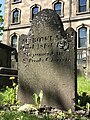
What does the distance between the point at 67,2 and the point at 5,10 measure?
8832 millimetres

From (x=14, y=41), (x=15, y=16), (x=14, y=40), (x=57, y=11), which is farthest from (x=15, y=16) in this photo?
(x=57, y=11)

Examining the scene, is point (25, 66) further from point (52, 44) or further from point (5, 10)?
point (5, 10)

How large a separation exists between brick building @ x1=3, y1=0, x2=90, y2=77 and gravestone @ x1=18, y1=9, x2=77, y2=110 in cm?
1757

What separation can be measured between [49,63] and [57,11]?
82.0 feet

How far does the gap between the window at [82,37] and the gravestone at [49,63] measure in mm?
21481

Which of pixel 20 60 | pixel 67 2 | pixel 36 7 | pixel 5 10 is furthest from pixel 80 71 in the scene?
pixel 5 10

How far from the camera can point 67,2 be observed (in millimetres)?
29734

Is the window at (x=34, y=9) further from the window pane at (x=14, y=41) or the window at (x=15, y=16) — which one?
the window pane at (x=14, y=41)

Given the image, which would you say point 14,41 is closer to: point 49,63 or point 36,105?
point 49,63

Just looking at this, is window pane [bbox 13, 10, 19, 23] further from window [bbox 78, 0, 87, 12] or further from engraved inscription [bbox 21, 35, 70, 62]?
engraved inscription [bbox 21, 35, 70, 62]

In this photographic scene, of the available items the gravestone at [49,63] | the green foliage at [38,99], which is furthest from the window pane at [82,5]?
the green foliage at [38,99]

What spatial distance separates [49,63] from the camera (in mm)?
6109

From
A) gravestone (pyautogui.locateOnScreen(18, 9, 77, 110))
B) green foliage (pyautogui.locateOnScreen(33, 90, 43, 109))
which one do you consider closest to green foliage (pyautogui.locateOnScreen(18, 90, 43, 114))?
green foliage (pyautogui.locateOnScreen(33, 90, 43, 109))

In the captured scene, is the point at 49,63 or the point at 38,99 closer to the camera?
the point at 38,99
